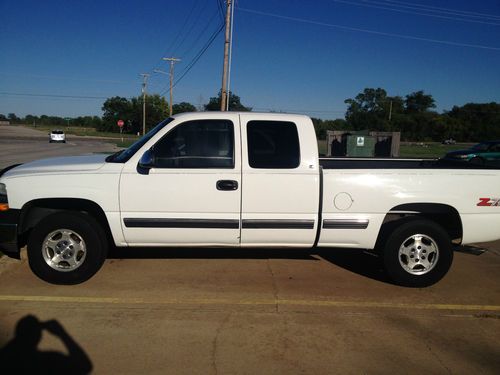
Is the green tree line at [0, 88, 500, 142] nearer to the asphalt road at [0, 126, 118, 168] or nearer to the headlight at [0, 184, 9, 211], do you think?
the asphalt road at [0, 126, 118, 168]

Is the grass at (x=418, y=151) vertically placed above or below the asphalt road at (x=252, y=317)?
above

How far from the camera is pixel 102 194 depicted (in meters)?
4.34

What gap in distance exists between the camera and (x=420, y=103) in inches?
4727

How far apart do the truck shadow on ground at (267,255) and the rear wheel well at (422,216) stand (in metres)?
0.82

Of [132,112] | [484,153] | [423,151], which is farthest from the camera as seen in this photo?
[132,112]

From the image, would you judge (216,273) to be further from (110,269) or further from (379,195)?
(379,195)

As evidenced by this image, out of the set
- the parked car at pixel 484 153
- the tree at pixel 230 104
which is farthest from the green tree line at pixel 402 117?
the parked car at pixel 484 153

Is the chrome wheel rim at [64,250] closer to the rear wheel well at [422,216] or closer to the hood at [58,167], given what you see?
the hood at [58,167]

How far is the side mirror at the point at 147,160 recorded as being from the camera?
171 inches

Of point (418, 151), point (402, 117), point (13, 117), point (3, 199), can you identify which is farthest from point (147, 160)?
point (13, 117)

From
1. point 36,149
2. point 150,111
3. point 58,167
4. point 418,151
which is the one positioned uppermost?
point 150,111

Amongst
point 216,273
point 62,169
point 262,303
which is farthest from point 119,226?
point 262,303

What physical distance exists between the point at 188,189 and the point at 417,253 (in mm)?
2566

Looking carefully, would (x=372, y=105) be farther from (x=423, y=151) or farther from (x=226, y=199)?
(x=226, y=199)
